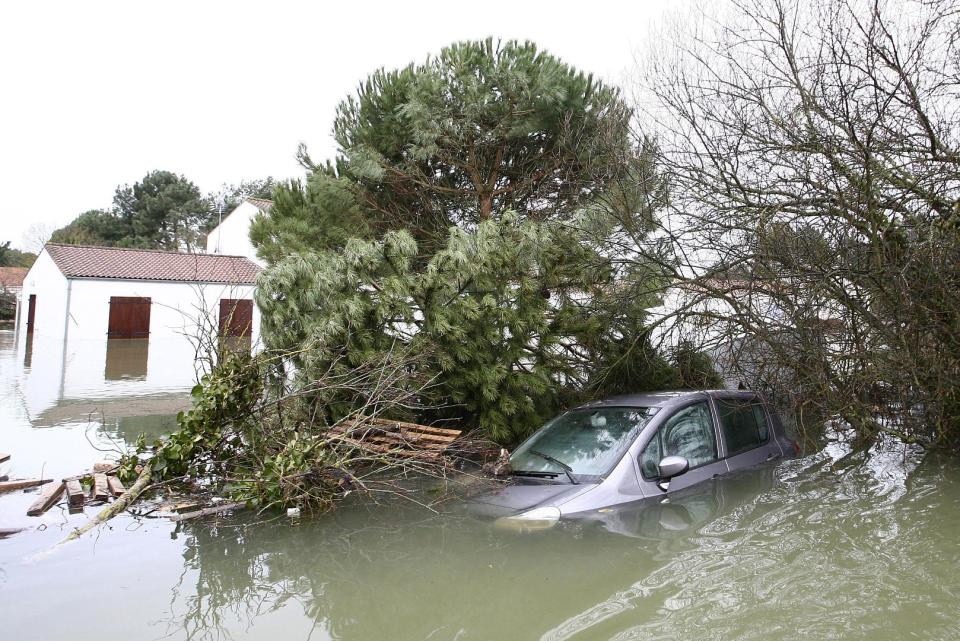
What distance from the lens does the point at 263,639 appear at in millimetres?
3873

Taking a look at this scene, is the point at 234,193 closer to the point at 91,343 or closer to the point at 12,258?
the point at 12,258

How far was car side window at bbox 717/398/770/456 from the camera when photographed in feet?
22.2

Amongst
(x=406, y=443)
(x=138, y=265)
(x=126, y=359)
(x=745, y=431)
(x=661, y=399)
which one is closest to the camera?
(x=661, y=399)

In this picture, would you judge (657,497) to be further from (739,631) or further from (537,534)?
(739,631)

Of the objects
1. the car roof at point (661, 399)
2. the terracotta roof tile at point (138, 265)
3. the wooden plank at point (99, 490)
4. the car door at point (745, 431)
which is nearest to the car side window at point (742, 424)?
the car door at point (745, 431)

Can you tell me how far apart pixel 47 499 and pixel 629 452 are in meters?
5.33

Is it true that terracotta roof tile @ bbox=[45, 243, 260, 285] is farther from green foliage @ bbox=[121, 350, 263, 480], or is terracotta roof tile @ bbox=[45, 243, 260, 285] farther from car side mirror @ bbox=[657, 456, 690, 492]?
car side mirror @ bbox=[657, 456, 690, 492]

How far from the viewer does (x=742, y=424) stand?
23.3ft

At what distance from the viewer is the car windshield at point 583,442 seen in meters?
5.90

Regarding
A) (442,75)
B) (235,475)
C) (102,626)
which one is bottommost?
(102,626)

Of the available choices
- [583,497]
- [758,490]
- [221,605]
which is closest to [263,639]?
[221,605]

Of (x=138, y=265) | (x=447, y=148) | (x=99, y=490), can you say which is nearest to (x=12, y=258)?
(x=138, y=265)

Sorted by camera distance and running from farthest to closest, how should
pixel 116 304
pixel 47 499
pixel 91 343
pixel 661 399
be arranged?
pixel 116 304, pixel 91 343, pixel 661 399, pixel 47 499

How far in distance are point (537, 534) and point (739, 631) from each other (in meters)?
1.77
